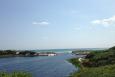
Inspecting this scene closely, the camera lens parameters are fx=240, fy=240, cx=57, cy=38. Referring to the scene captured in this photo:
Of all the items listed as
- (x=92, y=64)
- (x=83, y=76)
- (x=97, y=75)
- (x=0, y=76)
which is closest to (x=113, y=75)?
(x=97, y=75)

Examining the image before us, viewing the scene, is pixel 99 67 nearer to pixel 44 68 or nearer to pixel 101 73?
pixel 101 73

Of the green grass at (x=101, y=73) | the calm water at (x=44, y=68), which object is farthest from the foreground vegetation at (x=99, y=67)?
the calm water at (x=44, y=68)

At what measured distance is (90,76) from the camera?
52812 millimetres

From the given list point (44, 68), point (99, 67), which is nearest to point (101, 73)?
point (99, 67)

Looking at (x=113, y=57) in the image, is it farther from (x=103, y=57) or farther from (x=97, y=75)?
(x=97, y=75)

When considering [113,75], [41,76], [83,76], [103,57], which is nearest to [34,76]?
[41,76]

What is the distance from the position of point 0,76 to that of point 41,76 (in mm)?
26116

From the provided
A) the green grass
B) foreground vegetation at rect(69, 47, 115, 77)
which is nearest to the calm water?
foreground vegetation at rect(69, 47, 115, 77)

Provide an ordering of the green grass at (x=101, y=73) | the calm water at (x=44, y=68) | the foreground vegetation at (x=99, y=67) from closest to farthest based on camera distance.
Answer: the green grass at (x=101, y=73), the foreground vegetation at (x=99, y=67), the calm water at (x=44, y=68)

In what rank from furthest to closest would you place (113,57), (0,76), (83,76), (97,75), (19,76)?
(113,57), (83,76), (97,75), (19,76), (0,76)

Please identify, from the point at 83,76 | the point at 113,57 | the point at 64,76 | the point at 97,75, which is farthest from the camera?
the point at 113,57

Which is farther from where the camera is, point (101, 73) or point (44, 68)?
point (44, 68)

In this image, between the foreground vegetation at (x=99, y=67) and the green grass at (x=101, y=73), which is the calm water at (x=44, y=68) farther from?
the green grass at (x=101, y=73)

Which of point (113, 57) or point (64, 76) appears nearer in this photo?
point (64, 76)
